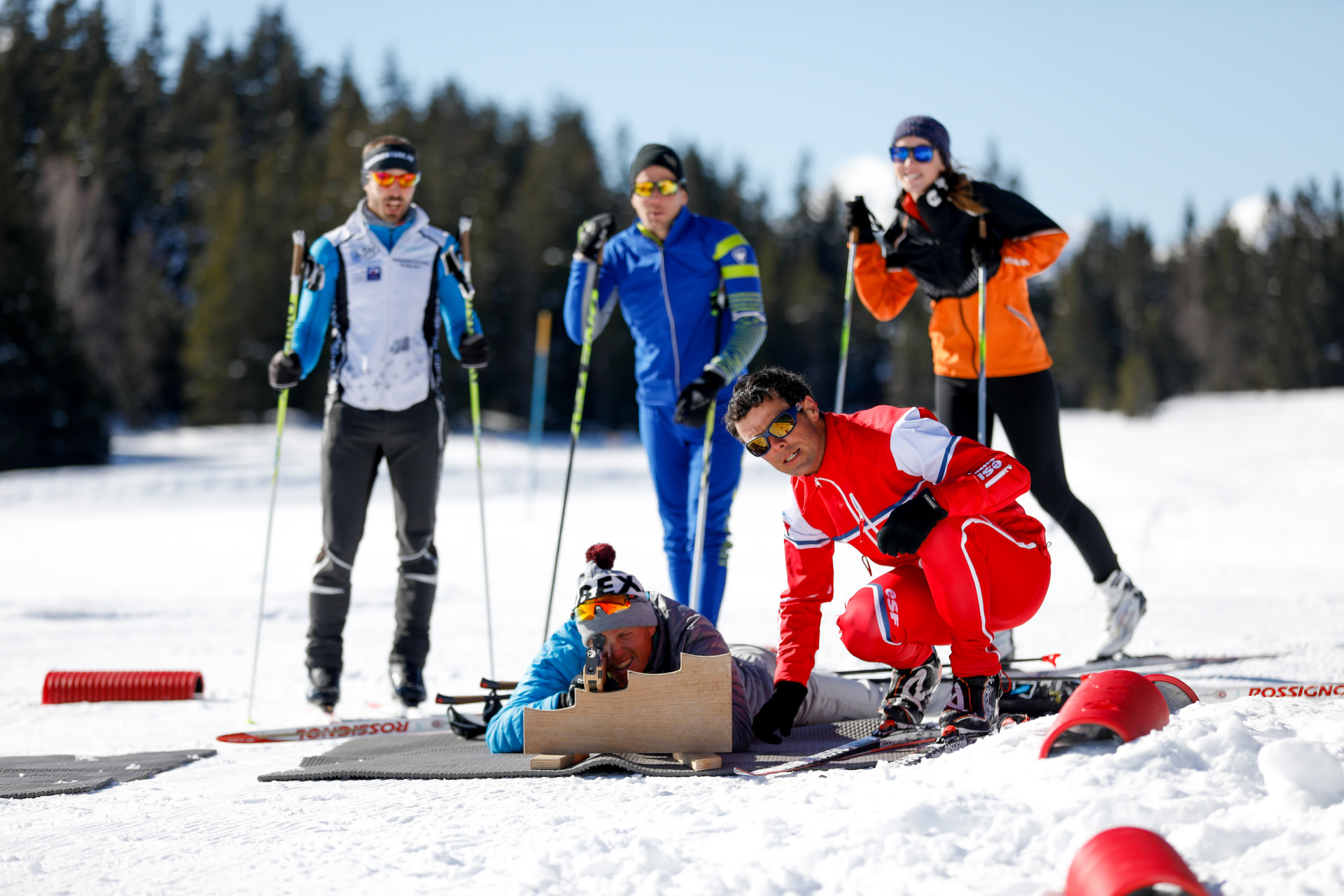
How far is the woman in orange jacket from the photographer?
4078mm

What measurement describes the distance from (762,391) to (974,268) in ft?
5.49

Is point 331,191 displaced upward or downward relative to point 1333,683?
upward

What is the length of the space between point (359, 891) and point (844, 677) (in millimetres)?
2066

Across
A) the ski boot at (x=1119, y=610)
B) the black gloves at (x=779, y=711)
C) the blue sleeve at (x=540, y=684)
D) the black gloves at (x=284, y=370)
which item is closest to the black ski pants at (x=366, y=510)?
the black gloves at (x=284, y=370)

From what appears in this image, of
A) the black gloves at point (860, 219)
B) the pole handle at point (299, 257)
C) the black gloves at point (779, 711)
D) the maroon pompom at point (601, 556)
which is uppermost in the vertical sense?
the black gloves at point (860, 219)

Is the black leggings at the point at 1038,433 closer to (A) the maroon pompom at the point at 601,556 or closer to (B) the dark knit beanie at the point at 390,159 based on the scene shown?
(A) the maroon pompom at the point at 601,556

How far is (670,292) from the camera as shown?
4.54 meters

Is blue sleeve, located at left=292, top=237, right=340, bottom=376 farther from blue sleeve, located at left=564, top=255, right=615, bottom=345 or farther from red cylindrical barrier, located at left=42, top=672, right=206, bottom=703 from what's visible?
red cylindrical barrier, located at left=42, top=672, right=206, bottom=703

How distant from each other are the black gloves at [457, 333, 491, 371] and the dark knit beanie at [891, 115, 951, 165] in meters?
1.91

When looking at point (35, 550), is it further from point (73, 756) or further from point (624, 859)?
point (624, 859)

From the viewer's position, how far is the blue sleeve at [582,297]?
15.3 feet

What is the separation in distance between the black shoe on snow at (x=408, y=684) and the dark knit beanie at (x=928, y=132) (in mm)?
2867

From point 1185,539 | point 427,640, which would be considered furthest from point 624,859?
point 1185,539


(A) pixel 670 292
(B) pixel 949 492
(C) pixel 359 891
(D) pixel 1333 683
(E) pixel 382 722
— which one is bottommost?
(E) pixel 382 722
